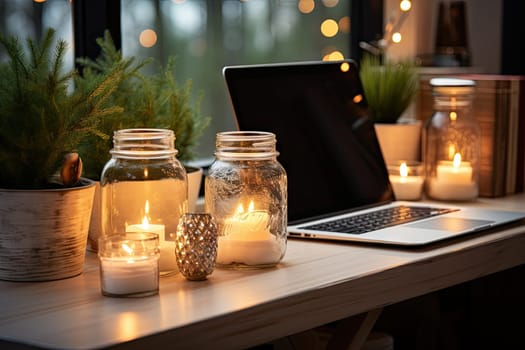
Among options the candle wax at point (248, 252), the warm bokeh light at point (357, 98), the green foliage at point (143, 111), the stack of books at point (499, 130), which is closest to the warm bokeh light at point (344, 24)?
the stack of books at point (499, 130)

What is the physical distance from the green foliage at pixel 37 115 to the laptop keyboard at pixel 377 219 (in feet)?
1.62

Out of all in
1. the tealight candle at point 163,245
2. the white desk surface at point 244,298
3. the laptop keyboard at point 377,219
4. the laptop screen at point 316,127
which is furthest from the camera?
the laptop screen at point 316,127

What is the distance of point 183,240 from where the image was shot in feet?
4.37

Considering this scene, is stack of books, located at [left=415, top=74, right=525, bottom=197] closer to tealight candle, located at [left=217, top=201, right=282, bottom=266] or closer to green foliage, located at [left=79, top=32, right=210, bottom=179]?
green foliage, located at [left=79, top=32, right=210, bottom=179]

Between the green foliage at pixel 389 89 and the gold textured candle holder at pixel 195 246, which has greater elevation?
the green foliage at pixel 389 89

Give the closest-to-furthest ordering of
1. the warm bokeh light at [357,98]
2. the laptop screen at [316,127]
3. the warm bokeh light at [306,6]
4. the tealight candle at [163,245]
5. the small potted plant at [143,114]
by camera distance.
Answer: the tealight candle at [163,245] < the small potted plant at [143,114] < the laptop screen at [316,127] < the warm bokeh light at [357,98] < the warm bokeh light at [306,6]

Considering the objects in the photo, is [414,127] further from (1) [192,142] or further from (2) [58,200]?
(2) [58,200]

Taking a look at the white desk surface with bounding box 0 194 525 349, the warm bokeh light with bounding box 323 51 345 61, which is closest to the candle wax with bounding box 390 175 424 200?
the white desk surface with bounding box 0 194 525 349

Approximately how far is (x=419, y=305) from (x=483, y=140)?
16.1 inches

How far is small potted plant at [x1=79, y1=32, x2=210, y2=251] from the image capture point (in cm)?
154

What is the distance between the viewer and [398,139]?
217 centimetres

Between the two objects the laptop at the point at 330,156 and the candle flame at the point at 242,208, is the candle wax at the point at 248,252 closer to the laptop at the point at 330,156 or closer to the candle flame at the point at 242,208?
the candle flame at the point at 242,208

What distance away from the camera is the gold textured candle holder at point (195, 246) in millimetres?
1319

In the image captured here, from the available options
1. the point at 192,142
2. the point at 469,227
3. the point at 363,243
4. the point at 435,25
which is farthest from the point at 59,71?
the point at 435,25
